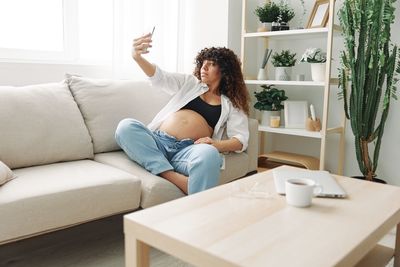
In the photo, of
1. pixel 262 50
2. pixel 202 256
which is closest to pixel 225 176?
pixel 202 256

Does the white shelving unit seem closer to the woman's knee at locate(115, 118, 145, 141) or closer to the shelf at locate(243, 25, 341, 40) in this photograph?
the shelf at locate(243, 25, 341, 40)

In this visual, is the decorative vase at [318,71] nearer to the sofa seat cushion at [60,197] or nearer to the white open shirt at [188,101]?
the white open shirt at [188,101]

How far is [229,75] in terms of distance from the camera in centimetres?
232

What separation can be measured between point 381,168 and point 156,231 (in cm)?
213

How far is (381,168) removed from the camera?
8.65 ft

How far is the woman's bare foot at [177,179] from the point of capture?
1764 millimetres

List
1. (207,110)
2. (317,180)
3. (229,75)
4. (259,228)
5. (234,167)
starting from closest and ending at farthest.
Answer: (259,228) → (317,180) → (234,167) → (207,110) → (229,75)

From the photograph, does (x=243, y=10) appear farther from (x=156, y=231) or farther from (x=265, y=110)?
(x=156, y=231)

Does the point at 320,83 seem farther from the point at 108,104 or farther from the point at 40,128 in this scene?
the point at 40,128

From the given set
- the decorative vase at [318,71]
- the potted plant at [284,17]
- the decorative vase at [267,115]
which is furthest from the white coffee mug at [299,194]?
the potted plant at [284,17]

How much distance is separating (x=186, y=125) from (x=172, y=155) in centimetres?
22

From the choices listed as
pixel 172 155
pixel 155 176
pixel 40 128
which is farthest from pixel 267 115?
pixel 40 128

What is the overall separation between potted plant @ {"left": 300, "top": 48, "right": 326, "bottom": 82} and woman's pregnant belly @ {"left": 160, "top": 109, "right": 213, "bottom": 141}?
84 cm

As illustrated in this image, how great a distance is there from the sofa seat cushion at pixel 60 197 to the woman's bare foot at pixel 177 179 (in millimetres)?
157
